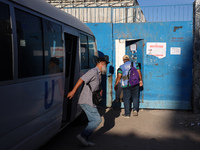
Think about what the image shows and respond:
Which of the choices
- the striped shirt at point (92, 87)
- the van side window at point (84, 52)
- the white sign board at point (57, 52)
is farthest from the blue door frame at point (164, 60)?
the white sign board at point (57, 52)

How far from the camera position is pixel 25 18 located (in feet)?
9.47

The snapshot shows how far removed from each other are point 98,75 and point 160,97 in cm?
372

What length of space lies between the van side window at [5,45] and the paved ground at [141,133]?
2.32 meters

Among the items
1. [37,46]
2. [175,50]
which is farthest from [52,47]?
[175,50]

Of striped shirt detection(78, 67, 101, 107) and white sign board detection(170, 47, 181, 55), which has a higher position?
white sign board detection(170, 47, 181, 55)

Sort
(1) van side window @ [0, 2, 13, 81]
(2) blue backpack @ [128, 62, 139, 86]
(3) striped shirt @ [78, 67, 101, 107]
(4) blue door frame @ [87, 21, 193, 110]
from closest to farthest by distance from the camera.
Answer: (1) van side window @ [0, 2, 13, 81] → (3) striped shirt @ [78, 67, 101, 107] → (2) blue backpack @ [128, 62, 139, 86] → (4) blue door frame @ [87, 21, 193, 110]

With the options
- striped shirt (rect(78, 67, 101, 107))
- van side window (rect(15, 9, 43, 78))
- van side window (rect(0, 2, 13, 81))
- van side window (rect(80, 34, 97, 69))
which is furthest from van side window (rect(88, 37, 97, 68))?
van side window (rect(0, 2, 13, 81))

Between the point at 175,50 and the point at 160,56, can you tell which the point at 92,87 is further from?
the point at 175,50

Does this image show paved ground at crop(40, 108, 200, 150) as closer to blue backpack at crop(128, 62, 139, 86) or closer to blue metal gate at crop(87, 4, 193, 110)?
blue metal gate at crop(87, 4, 193, 110)

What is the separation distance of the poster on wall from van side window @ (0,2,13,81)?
5279 mm

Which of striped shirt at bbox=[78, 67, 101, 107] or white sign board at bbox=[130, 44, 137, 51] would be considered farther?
white sign board at bbox=[130, 44, 137, 51]

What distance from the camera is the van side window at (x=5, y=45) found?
2.37 metres

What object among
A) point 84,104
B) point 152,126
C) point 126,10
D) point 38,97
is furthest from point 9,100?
point 126,10

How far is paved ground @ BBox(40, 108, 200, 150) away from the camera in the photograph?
4.32 metres
